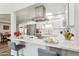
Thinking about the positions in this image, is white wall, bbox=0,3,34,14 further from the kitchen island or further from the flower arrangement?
the kitchen island

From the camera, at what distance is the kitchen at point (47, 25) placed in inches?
76.9

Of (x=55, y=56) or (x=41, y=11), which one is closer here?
(x=55, y=56)

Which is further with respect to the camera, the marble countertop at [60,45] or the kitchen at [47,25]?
the kitchen at [47,25]

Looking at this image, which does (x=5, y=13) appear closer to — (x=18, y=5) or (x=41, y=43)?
(x=18, y=5)

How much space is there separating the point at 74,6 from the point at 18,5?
1044 millimetres

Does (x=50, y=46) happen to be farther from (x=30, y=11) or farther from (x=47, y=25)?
(x=30, y=11)

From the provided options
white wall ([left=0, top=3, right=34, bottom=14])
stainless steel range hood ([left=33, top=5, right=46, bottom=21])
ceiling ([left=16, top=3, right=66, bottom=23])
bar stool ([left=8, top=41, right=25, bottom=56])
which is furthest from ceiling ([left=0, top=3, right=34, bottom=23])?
bar stool ([left=8, top=41, right=25, bottom=56])

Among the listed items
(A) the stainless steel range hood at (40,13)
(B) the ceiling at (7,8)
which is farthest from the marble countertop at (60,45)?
(B) the ceiling at (7,8)

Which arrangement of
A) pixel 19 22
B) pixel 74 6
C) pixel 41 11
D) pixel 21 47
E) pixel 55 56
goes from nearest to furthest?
pixel 55 56 → pixel 74 6 → pixel 19 22 → pixel 41 11 → pixel 21 47

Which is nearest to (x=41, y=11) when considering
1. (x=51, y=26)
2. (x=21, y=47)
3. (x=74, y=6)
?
(x=51, y=26)

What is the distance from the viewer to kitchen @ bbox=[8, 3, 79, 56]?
195cm

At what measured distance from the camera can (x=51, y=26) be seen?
2.02 m

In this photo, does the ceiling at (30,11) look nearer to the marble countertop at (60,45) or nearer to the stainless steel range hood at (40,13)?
the stainless steel range hood at (40,13)

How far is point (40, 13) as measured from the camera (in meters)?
2.33
